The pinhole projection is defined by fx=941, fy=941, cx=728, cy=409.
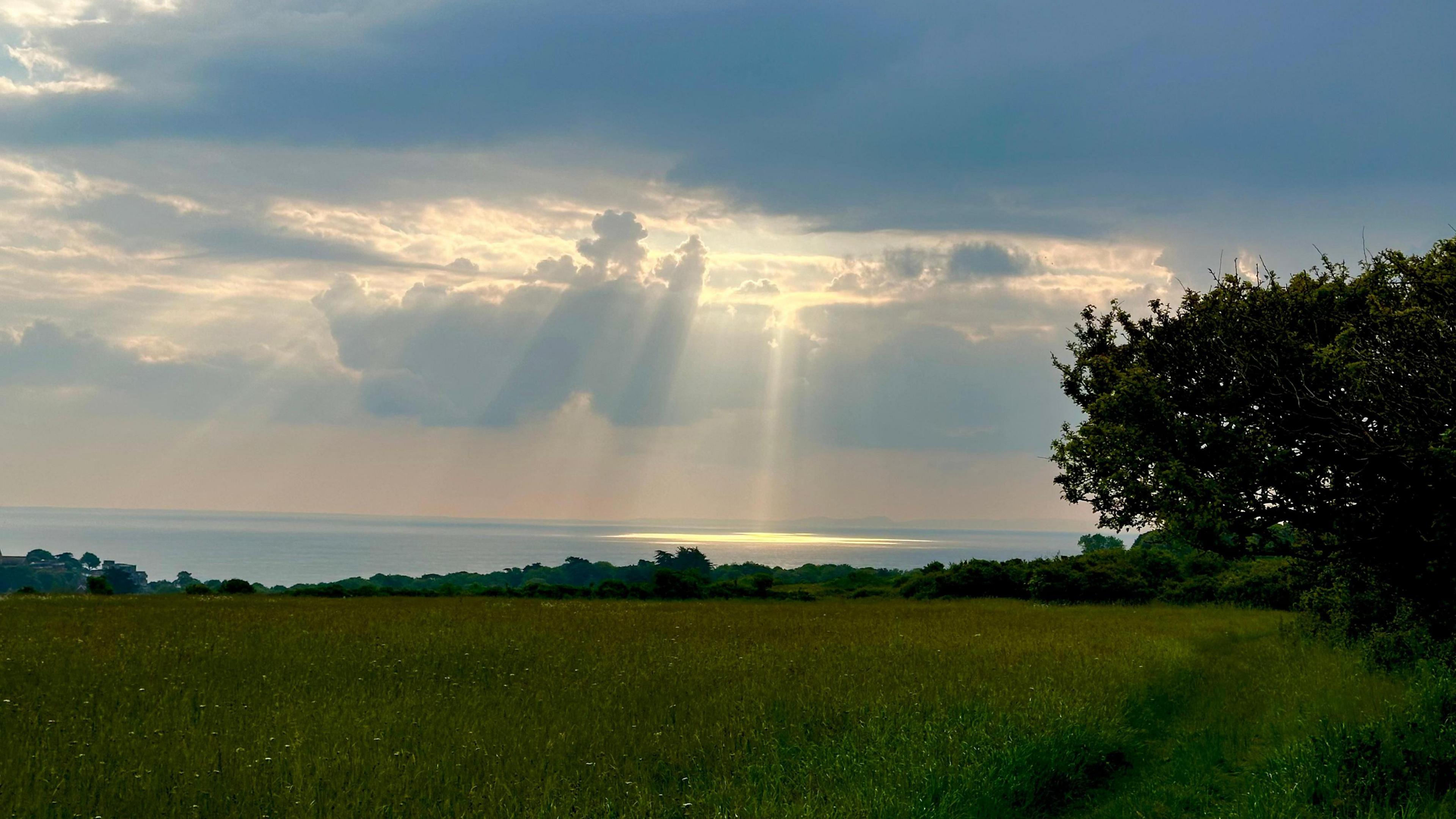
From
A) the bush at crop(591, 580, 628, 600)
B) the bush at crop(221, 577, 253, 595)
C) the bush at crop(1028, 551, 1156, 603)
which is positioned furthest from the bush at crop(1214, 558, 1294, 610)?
the bush at crop(221, 577, 253, 595)

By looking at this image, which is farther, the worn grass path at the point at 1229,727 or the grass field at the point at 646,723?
the worn grass path at the point at 1229,727

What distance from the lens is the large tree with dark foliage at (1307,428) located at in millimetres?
13352

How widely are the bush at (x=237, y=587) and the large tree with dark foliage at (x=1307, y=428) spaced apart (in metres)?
45.7

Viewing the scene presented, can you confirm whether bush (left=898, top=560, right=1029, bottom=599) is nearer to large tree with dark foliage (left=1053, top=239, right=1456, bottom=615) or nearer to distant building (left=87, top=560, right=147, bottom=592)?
large tree with dark foliage (left=1053, top=239, right=1456, bottom=615)

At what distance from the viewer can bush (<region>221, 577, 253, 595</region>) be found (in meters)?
50.0

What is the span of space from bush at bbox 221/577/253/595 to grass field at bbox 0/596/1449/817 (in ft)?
76.5

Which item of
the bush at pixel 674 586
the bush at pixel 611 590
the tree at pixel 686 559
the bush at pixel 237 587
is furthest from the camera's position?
the tree at pixel 686 559

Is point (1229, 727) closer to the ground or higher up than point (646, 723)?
closer to the ground

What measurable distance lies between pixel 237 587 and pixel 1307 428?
50.9m

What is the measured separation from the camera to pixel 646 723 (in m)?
14.2

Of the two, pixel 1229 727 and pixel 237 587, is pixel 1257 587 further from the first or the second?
pixel 237 587

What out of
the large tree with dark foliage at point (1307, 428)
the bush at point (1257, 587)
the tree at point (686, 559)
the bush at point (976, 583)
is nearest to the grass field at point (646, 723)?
the large tree with dark foliage at point (1307, 428)

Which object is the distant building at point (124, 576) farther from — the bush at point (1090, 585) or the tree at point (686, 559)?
the bush at point (1090, 585)

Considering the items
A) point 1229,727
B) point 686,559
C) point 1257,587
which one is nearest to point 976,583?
point 1257,587
